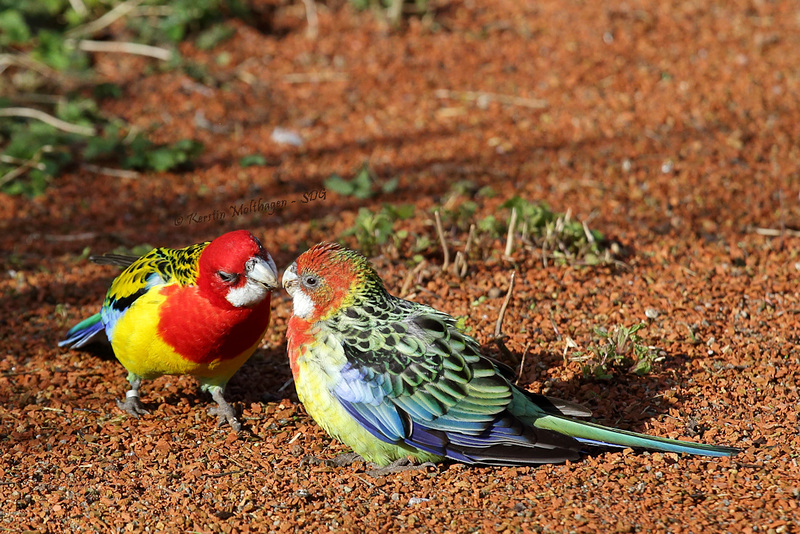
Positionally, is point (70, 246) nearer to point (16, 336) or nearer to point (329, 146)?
point (16, 336)

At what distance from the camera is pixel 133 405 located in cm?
475

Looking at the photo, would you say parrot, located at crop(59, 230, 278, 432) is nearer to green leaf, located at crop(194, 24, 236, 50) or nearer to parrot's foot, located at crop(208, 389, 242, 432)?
parrot's foot, located at crop(208, 389, 242, 432)

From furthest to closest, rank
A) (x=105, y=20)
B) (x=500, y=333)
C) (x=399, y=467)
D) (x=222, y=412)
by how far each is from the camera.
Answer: (x=105, y=20) → (x=500, y=333) → (x=222, y=412) → (x=399, y=467)

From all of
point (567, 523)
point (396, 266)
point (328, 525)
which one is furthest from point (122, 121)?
point (567, 523)

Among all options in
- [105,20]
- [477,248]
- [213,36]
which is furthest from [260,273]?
[105,20]

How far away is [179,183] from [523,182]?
3.16m

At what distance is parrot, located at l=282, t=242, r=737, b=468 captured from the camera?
386 centimetres

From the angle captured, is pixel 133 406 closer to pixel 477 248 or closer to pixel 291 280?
pixel 291 280

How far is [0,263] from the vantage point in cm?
640

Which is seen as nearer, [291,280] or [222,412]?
[291,280]

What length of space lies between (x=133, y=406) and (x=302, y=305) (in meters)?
1.36

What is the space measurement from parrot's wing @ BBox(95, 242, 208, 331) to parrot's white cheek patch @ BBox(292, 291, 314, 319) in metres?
0.60

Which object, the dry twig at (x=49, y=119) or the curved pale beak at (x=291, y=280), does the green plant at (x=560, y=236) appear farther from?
the dry twig at (x=49, y=119)

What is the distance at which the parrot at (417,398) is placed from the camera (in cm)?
386
